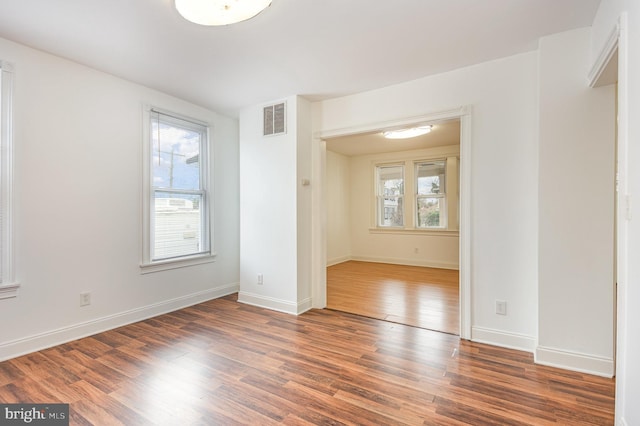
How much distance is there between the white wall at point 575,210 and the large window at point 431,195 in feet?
14.2

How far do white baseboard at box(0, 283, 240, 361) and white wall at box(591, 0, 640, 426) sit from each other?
156 inches

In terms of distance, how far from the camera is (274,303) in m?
3.85

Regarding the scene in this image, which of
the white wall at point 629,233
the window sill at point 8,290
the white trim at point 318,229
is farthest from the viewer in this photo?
the white trim at point 318,229

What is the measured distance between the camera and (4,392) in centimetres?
203

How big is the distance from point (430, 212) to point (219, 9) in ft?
19.7

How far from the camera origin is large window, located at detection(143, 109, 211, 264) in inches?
142

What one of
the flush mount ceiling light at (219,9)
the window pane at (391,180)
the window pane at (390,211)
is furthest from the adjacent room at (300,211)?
the window pane at (391,180)

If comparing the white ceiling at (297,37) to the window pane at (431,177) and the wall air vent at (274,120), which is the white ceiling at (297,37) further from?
the window pane at (431,177)

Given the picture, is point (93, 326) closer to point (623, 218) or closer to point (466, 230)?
point (466, 230)

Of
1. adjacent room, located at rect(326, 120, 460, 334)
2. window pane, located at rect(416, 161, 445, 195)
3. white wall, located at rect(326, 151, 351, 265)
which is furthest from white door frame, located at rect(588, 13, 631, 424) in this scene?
white wall, located at rect(326, 151, 351, 265)

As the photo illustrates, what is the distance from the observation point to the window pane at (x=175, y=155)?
3643mm

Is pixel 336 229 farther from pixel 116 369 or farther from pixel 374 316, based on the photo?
pixel 116 369

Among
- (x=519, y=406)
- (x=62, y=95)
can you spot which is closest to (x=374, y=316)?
(x=519, y=406)

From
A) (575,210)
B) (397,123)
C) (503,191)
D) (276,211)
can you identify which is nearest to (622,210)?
(575,210)
